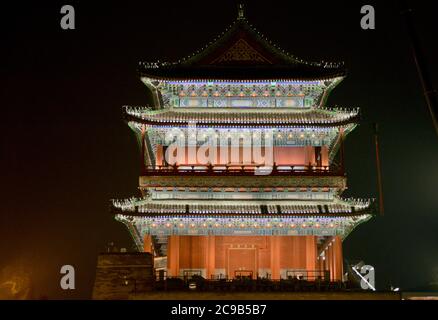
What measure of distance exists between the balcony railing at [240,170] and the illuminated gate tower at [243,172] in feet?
0.22

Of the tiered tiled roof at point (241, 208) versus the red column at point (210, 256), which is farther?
the red column at point (210, 256)

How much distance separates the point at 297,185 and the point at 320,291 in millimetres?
8820

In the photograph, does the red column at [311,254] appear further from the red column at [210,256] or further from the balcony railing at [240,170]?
the red column at [210,256]

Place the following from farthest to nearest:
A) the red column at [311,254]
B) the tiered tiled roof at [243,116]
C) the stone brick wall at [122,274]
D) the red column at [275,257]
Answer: the tiered tiled roof at [243,116], the red column at [311,254], the red column at [275,257], the stone brick wall at [122,274]

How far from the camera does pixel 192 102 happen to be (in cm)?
4719

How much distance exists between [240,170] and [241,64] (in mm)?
7799

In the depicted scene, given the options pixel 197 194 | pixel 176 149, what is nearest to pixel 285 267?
pixel 197 194

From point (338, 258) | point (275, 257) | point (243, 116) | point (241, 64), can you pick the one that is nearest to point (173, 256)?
Result: point (275, 257)

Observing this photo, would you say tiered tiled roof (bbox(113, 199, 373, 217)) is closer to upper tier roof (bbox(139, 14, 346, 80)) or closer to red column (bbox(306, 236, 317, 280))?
red column (bbox(306, 236, 317, 280))

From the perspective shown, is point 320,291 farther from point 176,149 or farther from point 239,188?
point 176,149

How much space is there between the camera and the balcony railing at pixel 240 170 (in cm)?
4388

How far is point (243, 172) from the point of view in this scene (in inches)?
1736
